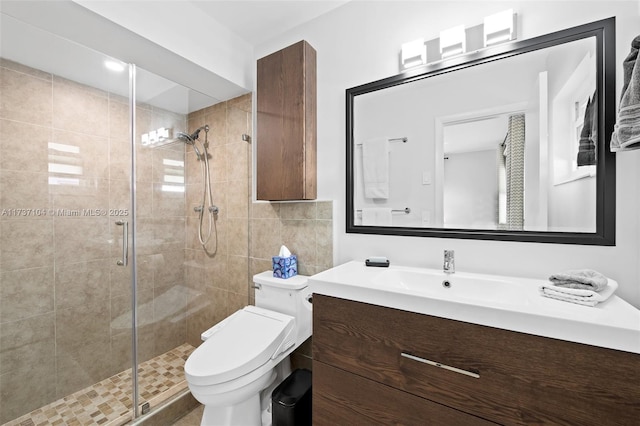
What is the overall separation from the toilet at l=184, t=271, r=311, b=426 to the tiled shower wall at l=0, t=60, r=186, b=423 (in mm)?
681

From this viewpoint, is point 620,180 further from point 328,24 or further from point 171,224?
point 171,224

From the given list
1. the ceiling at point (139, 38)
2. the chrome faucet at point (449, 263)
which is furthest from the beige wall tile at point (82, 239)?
the chrome faucet at point (449, 263)

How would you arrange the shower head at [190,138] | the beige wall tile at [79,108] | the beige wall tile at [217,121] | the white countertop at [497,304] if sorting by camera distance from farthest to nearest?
the beige wall tile at [217,121]
the shower head at [190,138]
the beige wall tile at [79,108]
the white countertop at [497,304]

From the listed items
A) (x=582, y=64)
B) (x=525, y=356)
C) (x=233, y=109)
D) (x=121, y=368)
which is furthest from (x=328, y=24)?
(x=121, y=368)

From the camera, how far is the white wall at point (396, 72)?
1040mm

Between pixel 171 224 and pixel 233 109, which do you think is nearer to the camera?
pixel 171 224

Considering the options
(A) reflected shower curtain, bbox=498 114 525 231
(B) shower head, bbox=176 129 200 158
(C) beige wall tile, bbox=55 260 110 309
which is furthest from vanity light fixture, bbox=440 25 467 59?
(C) beige wall tile, bbox=55 260 110 309

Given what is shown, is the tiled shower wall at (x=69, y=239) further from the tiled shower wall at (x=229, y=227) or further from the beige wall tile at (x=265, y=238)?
the beige wall tile at (x=265, y=238)

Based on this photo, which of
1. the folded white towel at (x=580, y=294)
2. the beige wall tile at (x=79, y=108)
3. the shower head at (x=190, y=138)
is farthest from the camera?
the shower head at (x=190, y=138)

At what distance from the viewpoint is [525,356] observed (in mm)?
785

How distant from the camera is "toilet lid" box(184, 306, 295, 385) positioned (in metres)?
1.18

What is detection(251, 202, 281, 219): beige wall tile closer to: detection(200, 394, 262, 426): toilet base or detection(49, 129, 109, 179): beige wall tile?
detection(49, 129, 109, 179): beige wall tile

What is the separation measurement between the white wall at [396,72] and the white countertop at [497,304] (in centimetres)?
12

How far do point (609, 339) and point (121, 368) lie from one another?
2272 mm
